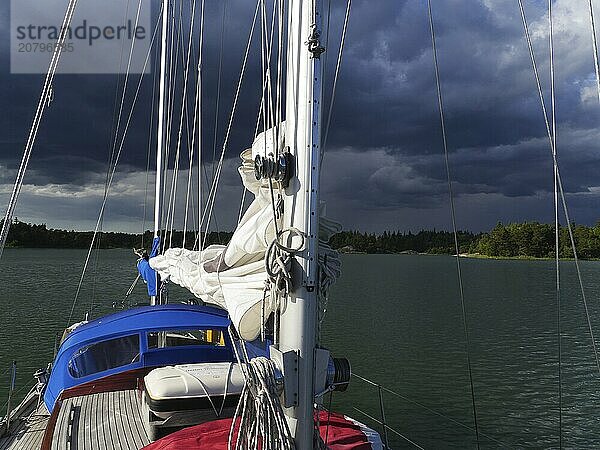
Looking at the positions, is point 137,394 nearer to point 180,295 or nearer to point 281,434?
point 281,434

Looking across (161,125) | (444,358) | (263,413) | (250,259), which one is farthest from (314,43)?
(444,358)

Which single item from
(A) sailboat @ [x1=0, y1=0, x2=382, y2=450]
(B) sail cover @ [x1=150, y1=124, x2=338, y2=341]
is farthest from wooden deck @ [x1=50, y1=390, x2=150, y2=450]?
(B) sail cover @ [x1=150, y1=124, x2=338, y2=341]

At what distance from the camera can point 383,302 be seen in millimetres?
36375

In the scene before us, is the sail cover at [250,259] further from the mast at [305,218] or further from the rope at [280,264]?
the mast at [305,218]

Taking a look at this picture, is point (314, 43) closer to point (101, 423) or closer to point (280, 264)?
point (280, 264)

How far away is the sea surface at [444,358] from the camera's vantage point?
12172 millimetres

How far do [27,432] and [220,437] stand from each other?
3.99 meters

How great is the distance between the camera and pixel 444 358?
19.4 metres

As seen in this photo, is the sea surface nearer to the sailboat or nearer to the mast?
the sailboat

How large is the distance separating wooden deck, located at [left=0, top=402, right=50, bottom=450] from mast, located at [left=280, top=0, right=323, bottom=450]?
14.7 feet

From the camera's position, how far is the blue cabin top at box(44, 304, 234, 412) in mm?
7262

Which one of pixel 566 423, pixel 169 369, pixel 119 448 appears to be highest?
pixel 169 369

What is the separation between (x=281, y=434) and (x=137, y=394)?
4.00m

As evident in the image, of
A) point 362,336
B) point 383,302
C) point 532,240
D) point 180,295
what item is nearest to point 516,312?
point 383,302
